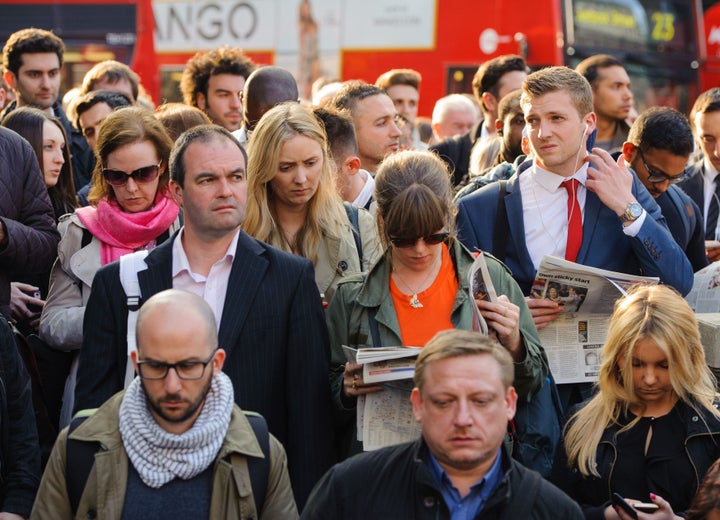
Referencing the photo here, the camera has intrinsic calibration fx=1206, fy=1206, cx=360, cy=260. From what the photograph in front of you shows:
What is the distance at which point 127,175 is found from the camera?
209 inches

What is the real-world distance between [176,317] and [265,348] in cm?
69

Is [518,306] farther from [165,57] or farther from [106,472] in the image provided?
[165,57]

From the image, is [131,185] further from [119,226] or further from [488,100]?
[488,100]

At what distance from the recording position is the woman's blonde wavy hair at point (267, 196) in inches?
204

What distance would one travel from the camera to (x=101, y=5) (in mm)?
15727

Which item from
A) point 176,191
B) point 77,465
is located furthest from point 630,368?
point 77,465

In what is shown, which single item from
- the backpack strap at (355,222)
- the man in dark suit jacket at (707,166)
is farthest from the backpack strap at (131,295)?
the man in dark suit jacket at (707,166)

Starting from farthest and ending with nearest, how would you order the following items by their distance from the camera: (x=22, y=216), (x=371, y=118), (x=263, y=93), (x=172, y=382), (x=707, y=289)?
(x=371, y=118)
(x=263, y=93)
(x=707, y=289)
(x=22, y=216)
(x=172, y=382)

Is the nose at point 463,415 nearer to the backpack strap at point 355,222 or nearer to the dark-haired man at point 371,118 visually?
the backpack strap at point 355,222

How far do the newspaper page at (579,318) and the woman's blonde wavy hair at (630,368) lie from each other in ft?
1.04

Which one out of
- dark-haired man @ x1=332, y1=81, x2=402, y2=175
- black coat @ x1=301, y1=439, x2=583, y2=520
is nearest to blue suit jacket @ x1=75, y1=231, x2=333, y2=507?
black coat @ x1=301, y1=439, x2=583, y2=520

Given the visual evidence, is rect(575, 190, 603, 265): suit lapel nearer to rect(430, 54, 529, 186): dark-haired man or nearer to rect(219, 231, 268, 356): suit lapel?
rect(219, 231, 268, 356): suit lapel

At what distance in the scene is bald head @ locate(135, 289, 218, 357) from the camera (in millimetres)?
3811

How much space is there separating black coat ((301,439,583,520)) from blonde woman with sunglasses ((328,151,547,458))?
586 millimetres
